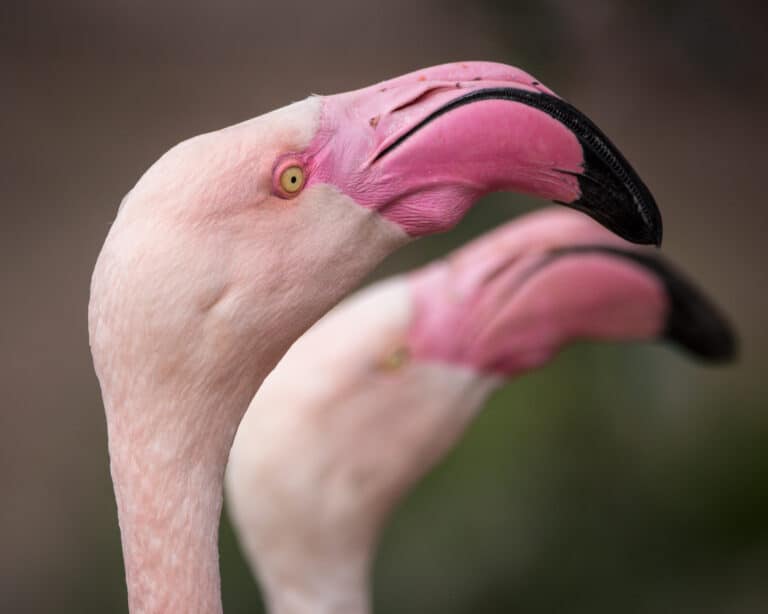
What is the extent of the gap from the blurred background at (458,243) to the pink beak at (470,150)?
90.4 inches

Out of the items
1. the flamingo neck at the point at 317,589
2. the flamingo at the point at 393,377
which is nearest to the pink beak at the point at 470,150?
the flamingo at the point at 393,377

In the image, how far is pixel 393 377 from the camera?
7.67 ft

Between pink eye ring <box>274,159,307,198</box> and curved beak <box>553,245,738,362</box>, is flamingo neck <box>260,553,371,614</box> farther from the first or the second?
pink eye ring <box>274,159,307,198</box>

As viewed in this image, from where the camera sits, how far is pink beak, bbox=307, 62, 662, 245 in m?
1.31

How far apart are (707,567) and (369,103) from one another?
13.6 feet

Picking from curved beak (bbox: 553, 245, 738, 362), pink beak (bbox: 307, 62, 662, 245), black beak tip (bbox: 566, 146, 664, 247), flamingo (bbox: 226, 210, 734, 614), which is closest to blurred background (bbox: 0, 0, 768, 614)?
flamingo (bbox: 226, 210, 734, 614)

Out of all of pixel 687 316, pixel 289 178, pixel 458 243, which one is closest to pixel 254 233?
pixel 289 178

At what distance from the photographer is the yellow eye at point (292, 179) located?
128 cm

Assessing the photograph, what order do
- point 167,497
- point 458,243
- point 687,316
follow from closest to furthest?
1. point 167,497
2. point 687,316
3. point 458,243

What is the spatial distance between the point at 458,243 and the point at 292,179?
4008mm

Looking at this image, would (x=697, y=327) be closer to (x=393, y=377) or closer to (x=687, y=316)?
(x=687, y=316)

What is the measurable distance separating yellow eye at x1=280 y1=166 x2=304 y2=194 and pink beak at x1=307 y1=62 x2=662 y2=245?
24 millimetres

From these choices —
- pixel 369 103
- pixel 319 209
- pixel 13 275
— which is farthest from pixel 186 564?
pixel 13 275

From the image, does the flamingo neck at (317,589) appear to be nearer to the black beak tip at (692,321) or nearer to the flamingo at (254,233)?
the black beak tip at (692,321)
